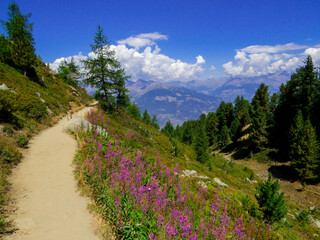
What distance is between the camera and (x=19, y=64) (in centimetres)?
2223

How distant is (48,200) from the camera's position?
518 cm

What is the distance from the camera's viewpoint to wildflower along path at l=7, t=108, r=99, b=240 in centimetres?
407

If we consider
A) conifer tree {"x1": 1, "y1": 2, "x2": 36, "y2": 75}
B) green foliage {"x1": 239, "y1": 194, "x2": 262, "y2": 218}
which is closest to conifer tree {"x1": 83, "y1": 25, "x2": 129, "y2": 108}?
conifer tree {"x1": 1, "y1": 2, "x2": 36, "y2": 75}

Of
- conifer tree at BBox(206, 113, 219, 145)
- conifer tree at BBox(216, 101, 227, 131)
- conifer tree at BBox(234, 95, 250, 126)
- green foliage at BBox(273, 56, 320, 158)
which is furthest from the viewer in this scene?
conifer tree at BBox(216, 101, 227, 131)

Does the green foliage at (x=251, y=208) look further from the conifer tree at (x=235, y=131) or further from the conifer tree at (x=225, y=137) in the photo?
the conifer tree at (x=225, y=137)

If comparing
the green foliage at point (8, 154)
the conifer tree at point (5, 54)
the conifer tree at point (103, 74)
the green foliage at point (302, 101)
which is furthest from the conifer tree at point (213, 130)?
the green foliage at point (8, 154)

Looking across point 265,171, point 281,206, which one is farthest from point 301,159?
point 281,206

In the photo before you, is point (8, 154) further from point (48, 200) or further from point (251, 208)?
point (251, 208)

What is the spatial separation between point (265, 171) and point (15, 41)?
5478 centimetres

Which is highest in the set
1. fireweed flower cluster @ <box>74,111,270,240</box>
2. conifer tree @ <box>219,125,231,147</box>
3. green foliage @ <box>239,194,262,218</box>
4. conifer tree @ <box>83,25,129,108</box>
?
conifer tree @ <box>83,25,129,108</box>

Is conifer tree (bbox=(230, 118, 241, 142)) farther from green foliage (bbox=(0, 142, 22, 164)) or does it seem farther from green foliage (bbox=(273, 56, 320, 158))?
green foliage (bbox=(0, 142, 22, 164))

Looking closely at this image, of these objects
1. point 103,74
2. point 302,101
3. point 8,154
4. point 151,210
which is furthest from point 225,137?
point 8,154

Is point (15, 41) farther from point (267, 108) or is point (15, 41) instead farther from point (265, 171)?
point (267, 108)

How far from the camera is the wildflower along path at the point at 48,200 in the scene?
407cm
